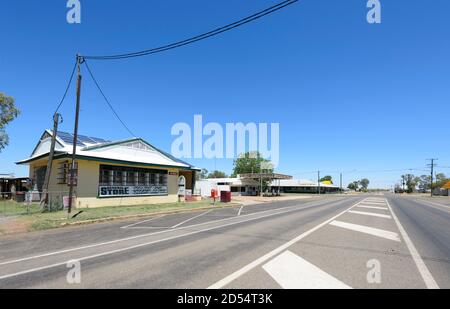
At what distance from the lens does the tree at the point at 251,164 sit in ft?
269

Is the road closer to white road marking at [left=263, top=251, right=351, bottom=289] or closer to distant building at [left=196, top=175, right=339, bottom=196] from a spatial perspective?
white road marking at [left=263, top=251, right=351, bottom=289]

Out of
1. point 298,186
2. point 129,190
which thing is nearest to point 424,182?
point 298,186

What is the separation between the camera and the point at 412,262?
6848 mm

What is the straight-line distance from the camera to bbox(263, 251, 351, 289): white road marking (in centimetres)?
519

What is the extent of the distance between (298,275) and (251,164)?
8028 cm

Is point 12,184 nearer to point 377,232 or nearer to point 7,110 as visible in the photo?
point 7,110

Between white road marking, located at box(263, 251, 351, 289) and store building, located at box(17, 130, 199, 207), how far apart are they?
16480mm

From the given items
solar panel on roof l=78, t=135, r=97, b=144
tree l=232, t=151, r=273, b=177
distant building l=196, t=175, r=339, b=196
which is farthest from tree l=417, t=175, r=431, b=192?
solar panel on roof l=78, t=135, r=97, b=144

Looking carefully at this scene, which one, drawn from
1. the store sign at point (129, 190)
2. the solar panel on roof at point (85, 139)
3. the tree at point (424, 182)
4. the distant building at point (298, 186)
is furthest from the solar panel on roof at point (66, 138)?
the tree at point (424, 182)

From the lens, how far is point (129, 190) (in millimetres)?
25391

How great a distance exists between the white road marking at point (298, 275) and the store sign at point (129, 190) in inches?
743
